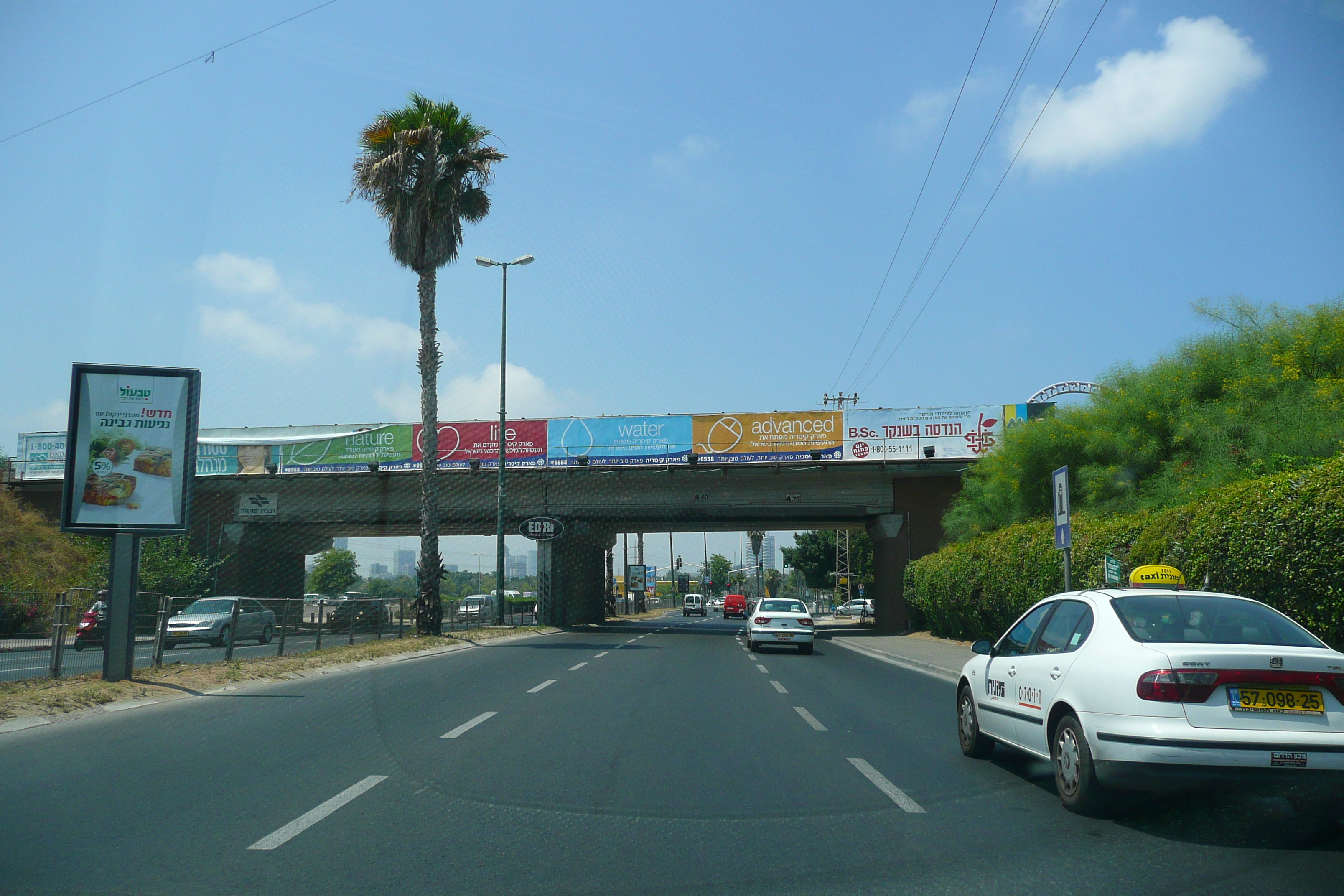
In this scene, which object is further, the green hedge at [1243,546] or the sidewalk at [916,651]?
the sidewalk at [916,651]

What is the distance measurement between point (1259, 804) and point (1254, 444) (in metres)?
11.3

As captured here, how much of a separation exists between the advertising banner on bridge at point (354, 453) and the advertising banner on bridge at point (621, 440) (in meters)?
5.94

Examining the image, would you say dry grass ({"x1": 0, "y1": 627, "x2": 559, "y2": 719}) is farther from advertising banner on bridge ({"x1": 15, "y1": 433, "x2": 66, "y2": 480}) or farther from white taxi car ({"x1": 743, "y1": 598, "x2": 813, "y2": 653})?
advertising banner on bridge ({"x1": 15, "y1": 433, "x2": 66, "y2": 480})

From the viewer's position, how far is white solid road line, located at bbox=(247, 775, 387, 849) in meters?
5.67

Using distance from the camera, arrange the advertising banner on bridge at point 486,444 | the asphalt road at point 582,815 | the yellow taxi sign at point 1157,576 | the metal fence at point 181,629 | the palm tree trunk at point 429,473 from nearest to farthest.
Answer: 1. the asphalt road at point 582,815
2. the yellow taxi sign at point 1157,576
3. the metal fence at point 181,629
4. the palm tree trunk at point 429,473
5. the advertising banner on bridge at point 486,444

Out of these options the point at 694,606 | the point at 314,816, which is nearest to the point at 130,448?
the point at 314,816

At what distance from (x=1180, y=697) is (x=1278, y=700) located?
551mm

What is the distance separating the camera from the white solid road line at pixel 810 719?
34.9 feet

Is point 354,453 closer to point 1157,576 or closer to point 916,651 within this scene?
point 916,651

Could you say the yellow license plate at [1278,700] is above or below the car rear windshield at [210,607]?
above

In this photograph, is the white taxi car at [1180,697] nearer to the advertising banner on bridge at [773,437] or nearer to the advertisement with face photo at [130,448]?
the advertisement with face photo at [130,448]

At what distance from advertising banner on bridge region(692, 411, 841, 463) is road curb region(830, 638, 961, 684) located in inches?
354

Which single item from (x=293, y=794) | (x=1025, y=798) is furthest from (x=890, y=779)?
(x=293, y=794)

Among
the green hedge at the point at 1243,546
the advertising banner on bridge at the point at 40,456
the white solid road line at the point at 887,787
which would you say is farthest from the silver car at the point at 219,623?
the advertising banner on bridge at the point at 40,456
